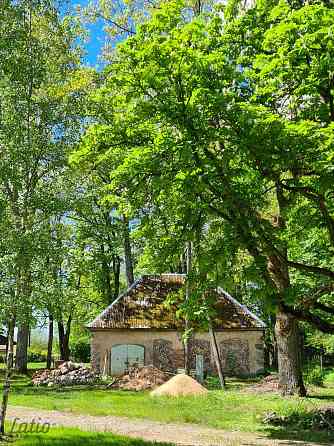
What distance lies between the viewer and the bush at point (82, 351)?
161 ft

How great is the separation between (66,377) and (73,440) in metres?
16.8

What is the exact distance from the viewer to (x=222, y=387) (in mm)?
24297

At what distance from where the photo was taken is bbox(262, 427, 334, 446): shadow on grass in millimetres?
12454

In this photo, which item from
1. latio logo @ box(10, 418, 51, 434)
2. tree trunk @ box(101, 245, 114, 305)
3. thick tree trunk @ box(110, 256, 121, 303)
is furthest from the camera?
tree trunk @ box(101, 245, 114, 305)

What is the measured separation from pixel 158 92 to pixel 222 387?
57.4 feet

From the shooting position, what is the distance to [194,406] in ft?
56.0

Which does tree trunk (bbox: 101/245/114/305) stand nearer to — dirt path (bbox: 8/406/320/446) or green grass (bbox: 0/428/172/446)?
dirt path (bbox: 8/406/320/446)

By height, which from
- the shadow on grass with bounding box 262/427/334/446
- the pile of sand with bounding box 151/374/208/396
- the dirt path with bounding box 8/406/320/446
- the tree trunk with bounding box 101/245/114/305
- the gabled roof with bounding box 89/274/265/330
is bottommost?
the shadow on grass with bounding box 262/427/334/446

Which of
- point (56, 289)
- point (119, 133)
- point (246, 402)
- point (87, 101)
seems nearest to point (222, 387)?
point (246, 402)

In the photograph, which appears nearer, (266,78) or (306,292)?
(266,78)

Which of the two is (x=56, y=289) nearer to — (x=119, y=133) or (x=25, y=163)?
(x=25, y=163)

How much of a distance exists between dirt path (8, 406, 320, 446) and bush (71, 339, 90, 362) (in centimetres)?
3404

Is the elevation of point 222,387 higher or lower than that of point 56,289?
lower

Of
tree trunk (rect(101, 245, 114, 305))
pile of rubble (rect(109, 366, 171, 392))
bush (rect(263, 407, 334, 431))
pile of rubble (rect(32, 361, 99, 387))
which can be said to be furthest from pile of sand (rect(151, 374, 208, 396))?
tree trunk (rect(101, 245, 114, 305))
